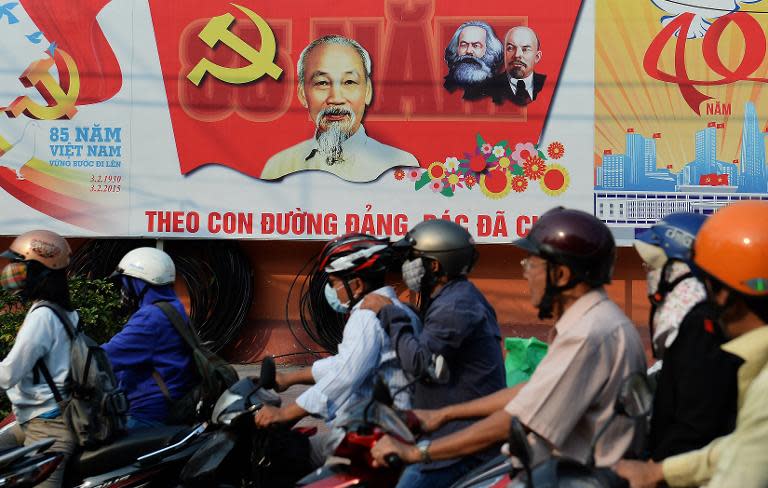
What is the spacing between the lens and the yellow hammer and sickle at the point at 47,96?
9484 mm

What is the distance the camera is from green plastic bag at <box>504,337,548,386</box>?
18.6ft

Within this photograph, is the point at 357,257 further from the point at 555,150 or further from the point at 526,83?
the point at 526,83

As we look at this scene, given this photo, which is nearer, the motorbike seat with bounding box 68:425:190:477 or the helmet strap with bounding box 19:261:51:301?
the motorbike seat with bounding box 68:425:190:477

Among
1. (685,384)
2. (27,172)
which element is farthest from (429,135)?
(685,384)

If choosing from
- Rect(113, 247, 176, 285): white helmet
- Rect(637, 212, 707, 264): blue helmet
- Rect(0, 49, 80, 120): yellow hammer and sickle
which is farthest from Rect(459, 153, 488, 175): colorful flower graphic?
Rect(637, 212, 707, 264): blue helmet

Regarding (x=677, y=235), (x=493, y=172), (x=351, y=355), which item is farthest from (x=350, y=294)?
(x=493, y=172)

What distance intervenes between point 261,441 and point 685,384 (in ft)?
7.07

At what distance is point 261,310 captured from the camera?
32.5 ft

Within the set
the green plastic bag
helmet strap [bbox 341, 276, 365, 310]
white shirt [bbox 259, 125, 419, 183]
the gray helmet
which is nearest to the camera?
the gray helmet

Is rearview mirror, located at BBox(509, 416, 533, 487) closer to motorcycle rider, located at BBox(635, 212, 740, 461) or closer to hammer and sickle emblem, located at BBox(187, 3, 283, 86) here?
motorcycle rider, located at BBox(635, 212, 740, 461)

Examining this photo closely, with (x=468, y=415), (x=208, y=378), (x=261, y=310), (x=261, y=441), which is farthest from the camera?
(x=261, y=310)

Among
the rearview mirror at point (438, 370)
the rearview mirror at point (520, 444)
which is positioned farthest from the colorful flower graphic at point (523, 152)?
the rearview mirror at point (520, 444)

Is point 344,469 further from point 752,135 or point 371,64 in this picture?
point 752,135

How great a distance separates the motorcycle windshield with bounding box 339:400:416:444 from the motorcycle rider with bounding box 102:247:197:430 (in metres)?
1.80
